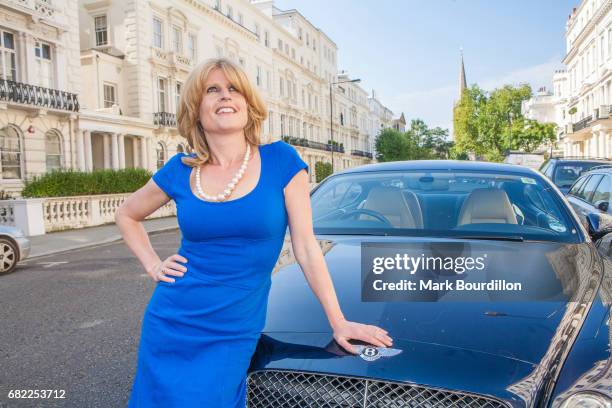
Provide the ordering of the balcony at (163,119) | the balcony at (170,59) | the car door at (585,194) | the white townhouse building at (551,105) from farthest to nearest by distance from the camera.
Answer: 1. the white townhouse building at (551,105)
2. the balcony at (170,59)
3. the balcony at (163,119)
4. the car door at (585,194)

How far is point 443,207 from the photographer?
361 centimetres

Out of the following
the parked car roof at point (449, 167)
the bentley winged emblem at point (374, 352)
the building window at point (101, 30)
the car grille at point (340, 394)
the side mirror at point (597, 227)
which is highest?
the building window at point (101, 30)

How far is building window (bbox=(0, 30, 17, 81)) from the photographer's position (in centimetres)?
1917

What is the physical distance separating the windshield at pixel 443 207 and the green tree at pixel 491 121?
6394 centimetres

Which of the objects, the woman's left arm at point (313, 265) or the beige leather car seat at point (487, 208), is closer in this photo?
the woman's left arm at point (313, 265)

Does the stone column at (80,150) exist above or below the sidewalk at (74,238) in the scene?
above

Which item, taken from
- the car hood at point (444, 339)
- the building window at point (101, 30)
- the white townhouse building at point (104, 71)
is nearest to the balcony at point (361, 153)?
the white townhouse building at point (104, 71)

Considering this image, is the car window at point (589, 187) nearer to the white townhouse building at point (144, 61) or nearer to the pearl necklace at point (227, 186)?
the pearl necklace at point (227, 186)

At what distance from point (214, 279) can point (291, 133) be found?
50.5m

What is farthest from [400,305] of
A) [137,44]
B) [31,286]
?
[137,44]

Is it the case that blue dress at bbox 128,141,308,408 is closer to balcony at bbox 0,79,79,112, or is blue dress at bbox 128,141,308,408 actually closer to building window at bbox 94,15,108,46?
balcony at bbox 0,79,79,112

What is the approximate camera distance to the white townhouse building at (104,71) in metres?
19.7

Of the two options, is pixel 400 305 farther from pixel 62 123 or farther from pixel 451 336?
pixel 62 123

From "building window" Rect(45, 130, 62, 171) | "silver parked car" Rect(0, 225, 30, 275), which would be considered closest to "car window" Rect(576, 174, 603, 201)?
"silver parked car" Rect(0, 225, 30, 275)
